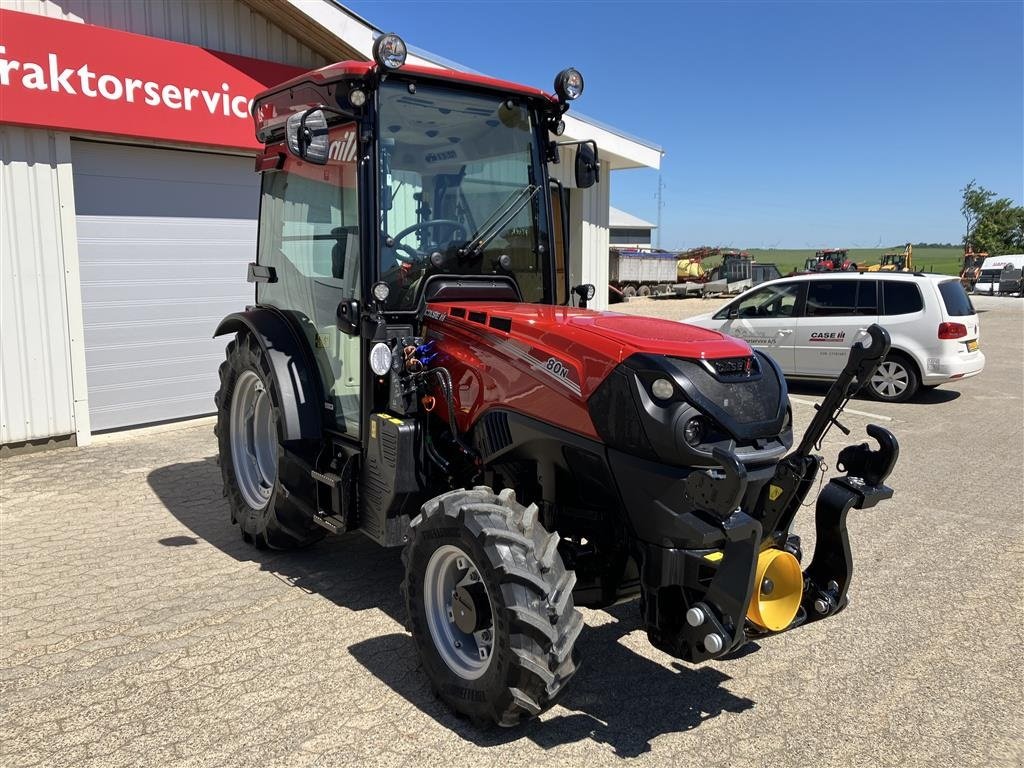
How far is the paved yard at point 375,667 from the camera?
10.6ft

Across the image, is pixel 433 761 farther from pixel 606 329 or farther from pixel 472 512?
pixel 606 329

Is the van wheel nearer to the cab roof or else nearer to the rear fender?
the cab roof

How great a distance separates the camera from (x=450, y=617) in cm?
347

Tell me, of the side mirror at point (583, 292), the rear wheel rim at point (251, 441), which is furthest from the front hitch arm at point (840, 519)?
the rear wheel rim at point (251, 441)

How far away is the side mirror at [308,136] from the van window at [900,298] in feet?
31.0

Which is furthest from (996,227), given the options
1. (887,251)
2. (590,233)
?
(590,233)

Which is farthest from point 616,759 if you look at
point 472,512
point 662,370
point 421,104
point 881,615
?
point 421,104

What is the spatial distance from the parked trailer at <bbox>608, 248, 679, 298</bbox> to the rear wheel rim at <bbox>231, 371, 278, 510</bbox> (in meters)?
28.4

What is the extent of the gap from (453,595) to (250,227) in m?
7.16

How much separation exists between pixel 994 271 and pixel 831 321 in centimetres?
3033

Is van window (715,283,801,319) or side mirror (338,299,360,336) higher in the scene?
side mirror (338,299,360,336)

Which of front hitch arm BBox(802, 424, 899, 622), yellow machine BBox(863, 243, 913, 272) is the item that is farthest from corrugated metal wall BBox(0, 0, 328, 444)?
yellow machine BBox(863, 243, 913, 272)

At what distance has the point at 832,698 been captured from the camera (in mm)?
3629

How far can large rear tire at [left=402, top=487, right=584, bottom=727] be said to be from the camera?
117 inches
